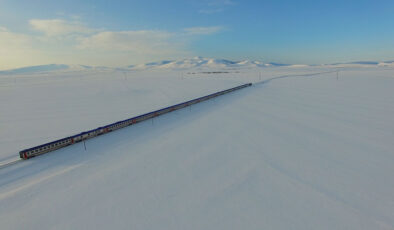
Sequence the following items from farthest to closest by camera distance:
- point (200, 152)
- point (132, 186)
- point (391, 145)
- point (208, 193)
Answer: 1. point (391, 145)
2. point (200, 152)
3. point (132, 186)
4. point (208, 193)

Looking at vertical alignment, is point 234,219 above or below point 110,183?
below

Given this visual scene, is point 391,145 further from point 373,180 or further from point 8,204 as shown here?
point 8,204

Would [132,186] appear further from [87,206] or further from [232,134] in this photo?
[232,134]

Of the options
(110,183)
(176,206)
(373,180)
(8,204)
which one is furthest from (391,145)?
(8,204)

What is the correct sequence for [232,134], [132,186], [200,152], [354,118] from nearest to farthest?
[132,186]
[200,152]
[232,134]
[354,118]

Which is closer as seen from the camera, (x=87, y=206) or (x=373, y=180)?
(x=87, y=206)

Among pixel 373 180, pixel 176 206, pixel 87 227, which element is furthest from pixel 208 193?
pixel 373 180

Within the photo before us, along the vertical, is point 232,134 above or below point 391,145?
above

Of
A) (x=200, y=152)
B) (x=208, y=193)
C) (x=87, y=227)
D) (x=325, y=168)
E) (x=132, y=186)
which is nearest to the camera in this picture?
(x=87, y=227)

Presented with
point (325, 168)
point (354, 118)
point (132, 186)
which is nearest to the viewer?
point (132, 186)
